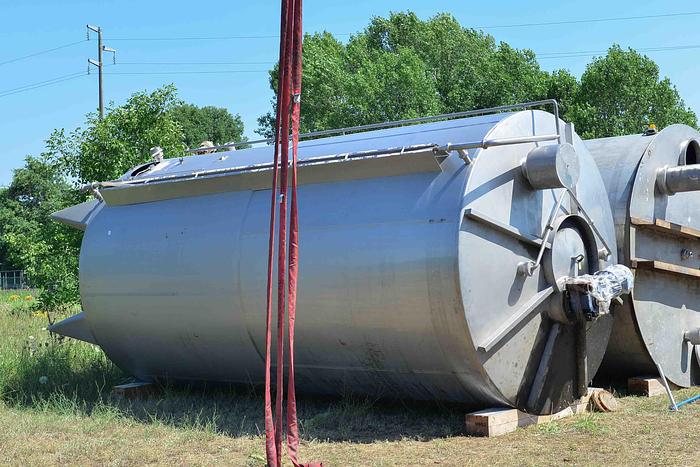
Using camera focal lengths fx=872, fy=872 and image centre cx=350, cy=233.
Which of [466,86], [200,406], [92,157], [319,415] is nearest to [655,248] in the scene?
[319,415]

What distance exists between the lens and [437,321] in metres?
5.75

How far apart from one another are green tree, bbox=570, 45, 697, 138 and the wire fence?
26347 mm

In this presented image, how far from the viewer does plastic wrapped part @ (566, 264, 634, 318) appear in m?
Answer: 6.23

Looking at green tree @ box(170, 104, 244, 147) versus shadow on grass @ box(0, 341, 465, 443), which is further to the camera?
green tree @ box(170, 104, 244, 147)

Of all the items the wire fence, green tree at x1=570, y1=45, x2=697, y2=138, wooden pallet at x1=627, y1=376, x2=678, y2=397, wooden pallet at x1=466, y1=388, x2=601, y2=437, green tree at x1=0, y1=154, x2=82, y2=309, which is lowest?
the wire fence

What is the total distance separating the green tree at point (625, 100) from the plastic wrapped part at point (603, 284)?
20.5 meters

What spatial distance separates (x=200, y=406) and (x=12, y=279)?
37.2 meters

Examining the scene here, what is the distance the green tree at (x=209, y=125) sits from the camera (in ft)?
171

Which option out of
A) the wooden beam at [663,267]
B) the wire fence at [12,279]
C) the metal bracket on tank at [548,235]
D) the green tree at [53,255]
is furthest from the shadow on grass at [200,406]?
the wire fence at [12,279]

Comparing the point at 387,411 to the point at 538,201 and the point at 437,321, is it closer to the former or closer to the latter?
the point at 437,321

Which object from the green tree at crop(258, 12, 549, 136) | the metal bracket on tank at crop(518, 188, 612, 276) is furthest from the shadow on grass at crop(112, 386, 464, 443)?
the green tree at crop(258, 12, 549, 136)

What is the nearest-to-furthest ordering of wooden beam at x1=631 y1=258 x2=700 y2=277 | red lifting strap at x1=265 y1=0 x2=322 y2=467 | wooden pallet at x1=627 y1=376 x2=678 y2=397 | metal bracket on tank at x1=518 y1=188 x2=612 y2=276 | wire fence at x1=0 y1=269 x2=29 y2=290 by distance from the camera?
red lifting strap at x1=265 y1=0 x2=322 y2=467 → metal bracket on tank at x1=518 y1=188 x2=612 y2=276 → wooden beam at x1=631 y1=258 x2=700 y2=277 → wooden pallet at x1=627 y1=376 x2=678 y2=397 → wire fence at x1=0 y1=269 x2=29 y2=290

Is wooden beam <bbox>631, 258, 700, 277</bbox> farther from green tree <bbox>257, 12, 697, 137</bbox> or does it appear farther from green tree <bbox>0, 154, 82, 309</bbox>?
green tree <bbox>257, 12, 697, 137</bbox>

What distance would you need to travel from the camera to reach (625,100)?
26703 millimetres
